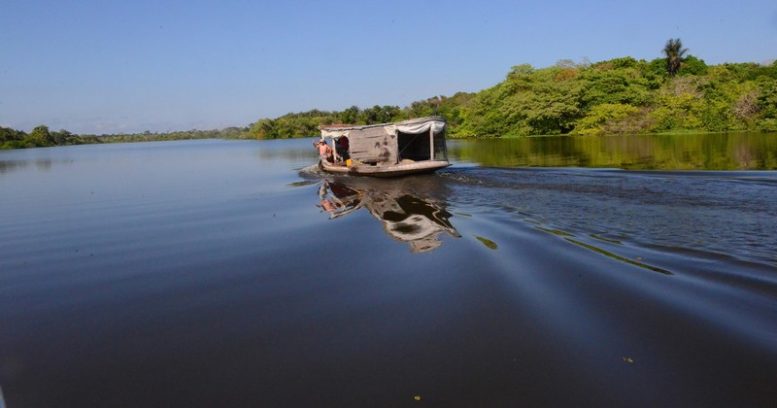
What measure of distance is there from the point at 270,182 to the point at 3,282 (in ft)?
45.6

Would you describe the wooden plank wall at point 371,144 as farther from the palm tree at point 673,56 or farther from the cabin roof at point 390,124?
the palm tree at point 673,56

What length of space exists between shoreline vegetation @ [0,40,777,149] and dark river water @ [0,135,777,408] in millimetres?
40097

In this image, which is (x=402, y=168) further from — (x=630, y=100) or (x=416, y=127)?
(x=630, y=100)

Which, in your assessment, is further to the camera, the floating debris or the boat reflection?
the boat reflection

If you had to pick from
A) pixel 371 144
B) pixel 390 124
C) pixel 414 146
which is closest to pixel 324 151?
pixel 371 144

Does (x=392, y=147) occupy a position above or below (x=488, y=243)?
above

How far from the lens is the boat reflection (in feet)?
30.1

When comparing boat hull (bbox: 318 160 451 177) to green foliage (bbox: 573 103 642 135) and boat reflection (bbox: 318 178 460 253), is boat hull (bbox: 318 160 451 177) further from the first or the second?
green foliage (bbox: 573 103 642 135)

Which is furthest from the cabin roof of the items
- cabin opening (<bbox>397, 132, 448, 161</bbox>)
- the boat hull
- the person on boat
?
the boat hull

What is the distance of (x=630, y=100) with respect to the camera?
172ft

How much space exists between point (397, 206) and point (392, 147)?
20.5ft

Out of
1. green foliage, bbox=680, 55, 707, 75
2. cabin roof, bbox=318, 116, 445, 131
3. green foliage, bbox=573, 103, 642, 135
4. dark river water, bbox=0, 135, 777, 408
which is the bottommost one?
dark river water, bbox=0, 135, 777, 408

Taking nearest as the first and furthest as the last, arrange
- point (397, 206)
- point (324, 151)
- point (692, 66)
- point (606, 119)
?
1. point (397, 206)
2. point (324, 151)
3. point (606, 119)
4. point (692, 66)

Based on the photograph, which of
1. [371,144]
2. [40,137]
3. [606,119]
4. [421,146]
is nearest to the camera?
[371,144]
